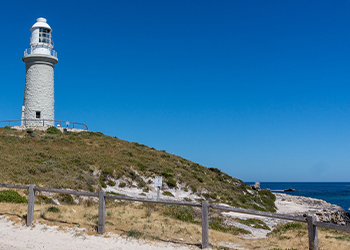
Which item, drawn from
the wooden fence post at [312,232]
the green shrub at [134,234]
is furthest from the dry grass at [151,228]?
the wooden fence post at [312,232]

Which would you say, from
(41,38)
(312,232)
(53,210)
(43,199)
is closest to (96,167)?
(43,199)

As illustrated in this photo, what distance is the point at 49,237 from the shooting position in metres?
9.68

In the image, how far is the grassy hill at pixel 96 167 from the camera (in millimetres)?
22784

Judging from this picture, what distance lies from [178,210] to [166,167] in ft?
62.8

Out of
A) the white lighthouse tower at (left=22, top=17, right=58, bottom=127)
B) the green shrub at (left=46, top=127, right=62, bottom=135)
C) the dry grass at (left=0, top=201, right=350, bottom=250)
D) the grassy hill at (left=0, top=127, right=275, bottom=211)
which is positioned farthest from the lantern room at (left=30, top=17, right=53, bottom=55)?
the dry grass at (left=0, top=201, right=350, bottom=250)

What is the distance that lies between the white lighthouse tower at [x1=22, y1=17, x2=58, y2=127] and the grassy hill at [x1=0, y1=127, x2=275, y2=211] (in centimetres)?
355

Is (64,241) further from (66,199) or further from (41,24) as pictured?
(41,24)

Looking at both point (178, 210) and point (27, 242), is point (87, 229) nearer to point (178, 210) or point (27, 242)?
point (27, 242)

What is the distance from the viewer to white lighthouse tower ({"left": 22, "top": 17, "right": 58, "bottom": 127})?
146ft

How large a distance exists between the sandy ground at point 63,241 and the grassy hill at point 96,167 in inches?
381

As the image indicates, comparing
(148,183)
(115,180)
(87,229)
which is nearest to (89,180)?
(115,180)

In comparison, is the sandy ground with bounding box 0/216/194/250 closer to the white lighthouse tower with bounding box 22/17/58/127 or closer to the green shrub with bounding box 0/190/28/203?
the green shrub with bounding box 0/190/28/203

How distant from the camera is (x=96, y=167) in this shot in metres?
28.9

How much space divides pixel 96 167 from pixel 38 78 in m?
22.4
